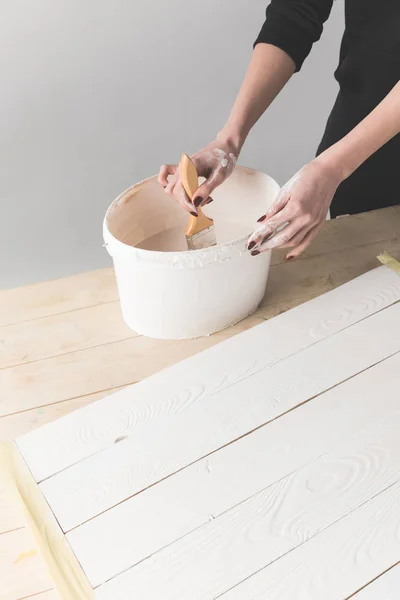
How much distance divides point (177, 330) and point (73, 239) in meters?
1.35

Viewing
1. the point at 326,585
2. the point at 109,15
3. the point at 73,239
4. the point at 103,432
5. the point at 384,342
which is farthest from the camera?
the point at 73,239

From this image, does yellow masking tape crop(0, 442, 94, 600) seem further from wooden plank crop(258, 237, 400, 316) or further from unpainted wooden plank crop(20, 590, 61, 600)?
wooden plank crop(258, 237, 400, 316)

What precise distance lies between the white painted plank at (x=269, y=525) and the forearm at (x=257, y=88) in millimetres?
644

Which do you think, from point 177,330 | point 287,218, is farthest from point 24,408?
point 287,218

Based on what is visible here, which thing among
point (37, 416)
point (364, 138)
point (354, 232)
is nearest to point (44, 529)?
point (37, 416)

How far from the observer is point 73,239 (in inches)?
96.8

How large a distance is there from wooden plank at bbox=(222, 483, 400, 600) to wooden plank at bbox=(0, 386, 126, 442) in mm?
321

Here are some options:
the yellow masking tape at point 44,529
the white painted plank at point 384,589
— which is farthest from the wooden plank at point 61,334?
the white painted plank at point 384,589

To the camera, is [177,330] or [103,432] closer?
[103,432]

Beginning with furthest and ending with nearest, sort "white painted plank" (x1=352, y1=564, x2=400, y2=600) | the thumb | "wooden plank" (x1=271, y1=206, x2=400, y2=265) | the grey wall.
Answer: the grey wall → "wooden plank" (x1=271, y1=206, x2=400, y2=265) → the thumb → "white painted plank" (x1=352, y1=564, x2=400, y2=600)

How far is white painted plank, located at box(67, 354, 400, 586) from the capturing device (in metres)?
0.86

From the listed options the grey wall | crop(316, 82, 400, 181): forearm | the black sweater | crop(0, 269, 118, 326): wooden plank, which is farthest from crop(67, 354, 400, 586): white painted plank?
the grey wall

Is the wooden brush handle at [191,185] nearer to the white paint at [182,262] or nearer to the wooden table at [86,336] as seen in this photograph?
the white paint at [182,262]

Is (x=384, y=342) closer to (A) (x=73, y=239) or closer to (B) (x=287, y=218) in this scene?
(B) (x=287, y=218)
